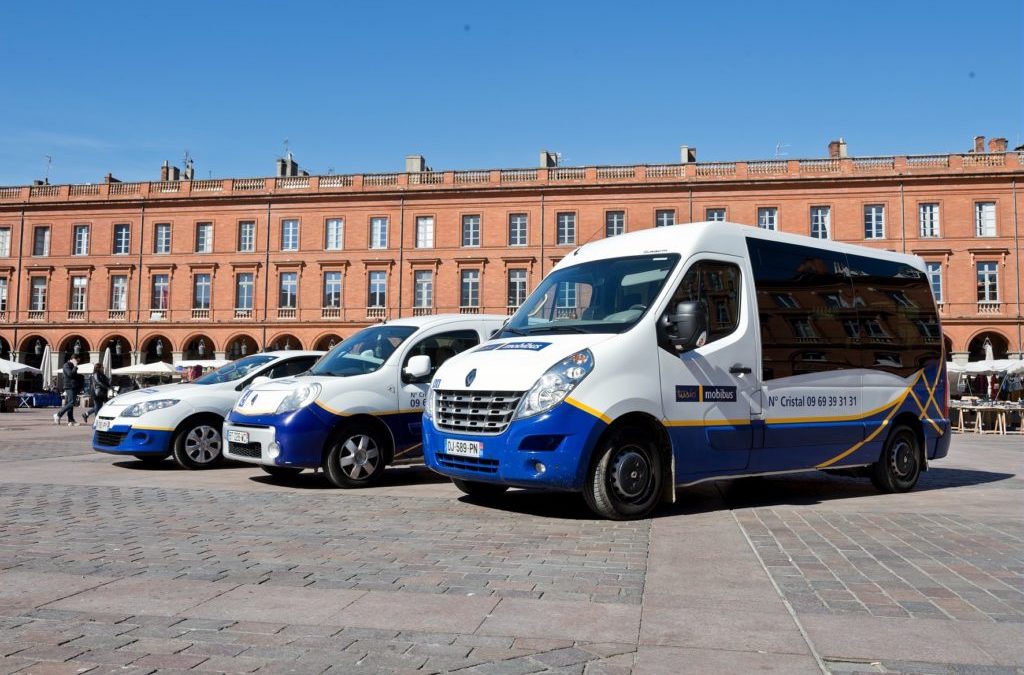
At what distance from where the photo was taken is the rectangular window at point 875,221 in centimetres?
4334

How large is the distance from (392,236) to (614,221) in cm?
1199

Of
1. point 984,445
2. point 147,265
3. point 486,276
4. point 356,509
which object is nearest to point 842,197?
point 486,276

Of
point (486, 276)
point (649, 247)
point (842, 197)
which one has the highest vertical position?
point (842, 197)

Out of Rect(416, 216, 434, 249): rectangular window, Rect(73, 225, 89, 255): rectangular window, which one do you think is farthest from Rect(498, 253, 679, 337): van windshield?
Rect(73, 225, 89, 255): rectangular window

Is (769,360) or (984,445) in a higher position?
(769,360)

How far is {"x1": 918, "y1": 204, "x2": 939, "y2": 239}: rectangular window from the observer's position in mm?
43156

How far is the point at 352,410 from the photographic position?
943cm

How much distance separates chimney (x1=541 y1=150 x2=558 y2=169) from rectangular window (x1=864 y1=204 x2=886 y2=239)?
1617 centimetres

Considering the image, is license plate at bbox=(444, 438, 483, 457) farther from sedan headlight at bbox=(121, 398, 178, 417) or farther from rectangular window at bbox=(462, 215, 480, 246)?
rectangular window at bbox=(462, 215, 480, 246)

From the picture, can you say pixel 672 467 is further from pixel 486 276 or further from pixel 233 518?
pixel 486 276

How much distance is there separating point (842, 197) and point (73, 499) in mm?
41879

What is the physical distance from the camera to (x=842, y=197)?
43875 mm

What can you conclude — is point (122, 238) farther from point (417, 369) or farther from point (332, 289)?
point (417, 369)

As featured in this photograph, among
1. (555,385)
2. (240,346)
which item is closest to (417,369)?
(555,385)
